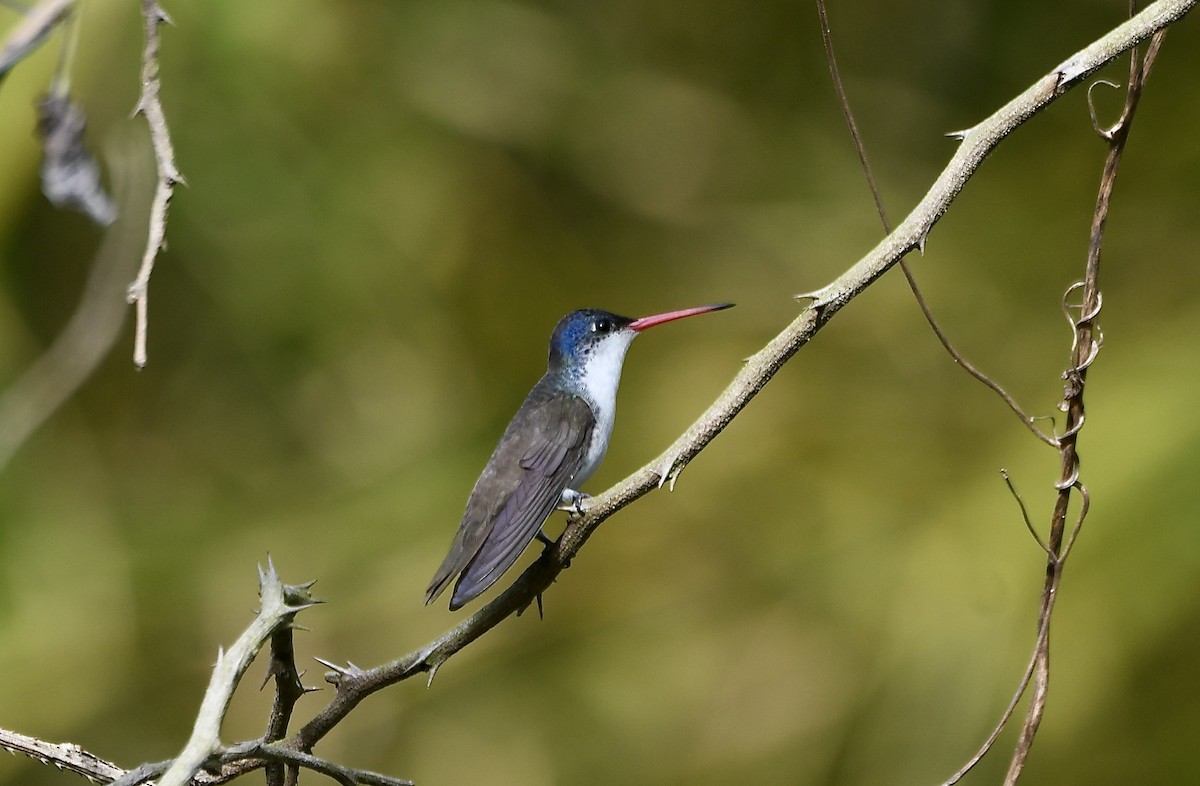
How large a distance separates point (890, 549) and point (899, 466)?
26 centimetres

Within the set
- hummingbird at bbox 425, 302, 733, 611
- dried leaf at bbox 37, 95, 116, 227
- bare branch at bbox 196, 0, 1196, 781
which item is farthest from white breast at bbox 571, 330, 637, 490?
dried leaf at bbox 37, 95, 116, 227

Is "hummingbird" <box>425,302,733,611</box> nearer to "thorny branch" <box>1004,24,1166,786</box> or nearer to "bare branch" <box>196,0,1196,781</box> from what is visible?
"bare branch" <box>196,0,1196,781</box>

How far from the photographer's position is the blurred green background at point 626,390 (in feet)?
9.96

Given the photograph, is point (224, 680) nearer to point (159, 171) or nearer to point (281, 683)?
point (281, 683)

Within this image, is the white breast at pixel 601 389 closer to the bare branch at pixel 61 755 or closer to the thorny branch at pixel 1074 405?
the thorny branch at pixel 1074 405

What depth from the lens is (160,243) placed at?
3.80 ft

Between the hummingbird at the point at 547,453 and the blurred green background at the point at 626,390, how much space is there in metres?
1.12

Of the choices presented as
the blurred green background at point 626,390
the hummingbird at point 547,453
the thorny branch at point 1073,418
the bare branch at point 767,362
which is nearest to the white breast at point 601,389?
the hummingbird at point 547,453

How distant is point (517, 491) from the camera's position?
1.94 m

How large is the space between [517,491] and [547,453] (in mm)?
123

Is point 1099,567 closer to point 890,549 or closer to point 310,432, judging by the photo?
point 890,549

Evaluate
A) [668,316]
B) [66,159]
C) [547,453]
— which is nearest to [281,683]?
[66,159]

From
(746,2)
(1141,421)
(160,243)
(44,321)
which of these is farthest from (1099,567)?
(44,321)

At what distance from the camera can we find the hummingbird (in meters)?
1.81
